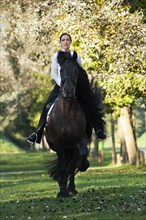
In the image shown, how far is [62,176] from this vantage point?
51.4 feet

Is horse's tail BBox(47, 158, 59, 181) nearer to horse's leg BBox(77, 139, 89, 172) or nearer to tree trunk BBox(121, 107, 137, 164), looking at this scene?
horse's leg BBox(77, 139, 89, 172)

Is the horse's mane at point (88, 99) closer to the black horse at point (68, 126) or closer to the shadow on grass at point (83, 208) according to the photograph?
the black horse at point (68, 126)

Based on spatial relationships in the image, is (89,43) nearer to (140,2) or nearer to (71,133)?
(140,2)

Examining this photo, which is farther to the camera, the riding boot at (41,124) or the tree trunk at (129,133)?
the tree trunk at (129,133)

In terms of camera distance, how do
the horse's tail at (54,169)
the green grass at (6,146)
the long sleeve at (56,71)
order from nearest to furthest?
the long sleeve at (56,71), the horse's tail at (54,169), the green grass at (6,146)

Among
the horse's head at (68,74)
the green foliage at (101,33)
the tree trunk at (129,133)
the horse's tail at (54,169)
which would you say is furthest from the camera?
the tree trunk at (129,133)

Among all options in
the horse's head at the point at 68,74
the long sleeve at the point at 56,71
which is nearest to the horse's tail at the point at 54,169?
the long sleeve at the point at 56,71

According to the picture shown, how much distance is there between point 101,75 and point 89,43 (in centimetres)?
184

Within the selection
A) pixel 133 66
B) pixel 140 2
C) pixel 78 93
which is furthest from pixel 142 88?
pixel 78 93

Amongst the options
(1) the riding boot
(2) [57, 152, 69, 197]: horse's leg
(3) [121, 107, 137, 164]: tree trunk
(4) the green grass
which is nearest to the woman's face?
(1) the riding boot

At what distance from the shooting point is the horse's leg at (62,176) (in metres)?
15.4

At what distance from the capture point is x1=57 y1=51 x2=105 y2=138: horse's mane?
14664 mm

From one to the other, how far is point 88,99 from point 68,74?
1358 mm

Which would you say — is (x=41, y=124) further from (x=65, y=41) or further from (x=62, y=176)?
(x=65, y=41)
